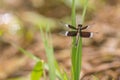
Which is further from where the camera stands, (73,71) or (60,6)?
(60,6)

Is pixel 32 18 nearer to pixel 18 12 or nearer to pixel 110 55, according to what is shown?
pixel 18 12

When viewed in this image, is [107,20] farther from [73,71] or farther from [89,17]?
[73,71]

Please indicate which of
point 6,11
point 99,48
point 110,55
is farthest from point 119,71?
point 6,11

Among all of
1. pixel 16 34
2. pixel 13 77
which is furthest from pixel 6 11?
pixel 13 77

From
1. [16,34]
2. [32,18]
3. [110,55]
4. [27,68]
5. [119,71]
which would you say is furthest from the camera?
[32,18]

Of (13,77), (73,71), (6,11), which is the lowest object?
(13,77)

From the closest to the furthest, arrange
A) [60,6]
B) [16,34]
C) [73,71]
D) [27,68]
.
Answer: [73,71] → [27,68] → [16,34] → [60,6]

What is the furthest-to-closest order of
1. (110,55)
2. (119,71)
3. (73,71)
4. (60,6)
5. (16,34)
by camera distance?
1. (60,6)
2. (16,34)
3. (110,55)
4. (119,71)
5. (73,71)

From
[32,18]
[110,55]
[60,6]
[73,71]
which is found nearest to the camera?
[73,71]

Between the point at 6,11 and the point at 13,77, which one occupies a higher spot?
the point at 6,11
